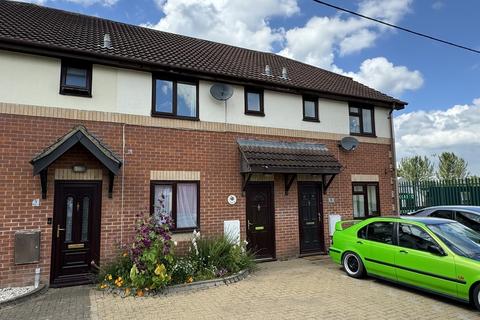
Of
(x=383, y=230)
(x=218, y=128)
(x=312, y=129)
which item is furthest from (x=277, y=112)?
(x=383, y=230)

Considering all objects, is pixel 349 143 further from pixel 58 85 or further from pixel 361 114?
pixel 58 85

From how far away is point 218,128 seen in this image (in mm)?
9680

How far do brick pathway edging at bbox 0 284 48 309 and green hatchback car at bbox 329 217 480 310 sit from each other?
6.69m

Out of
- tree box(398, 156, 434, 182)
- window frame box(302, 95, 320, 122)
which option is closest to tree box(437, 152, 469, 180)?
tree box(398, 156, 434, 182)

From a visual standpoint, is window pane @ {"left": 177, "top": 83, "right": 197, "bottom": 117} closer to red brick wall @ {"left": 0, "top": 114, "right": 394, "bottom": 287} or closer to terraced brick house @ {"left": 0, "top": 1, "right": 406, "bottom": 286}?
terraced brick house @ {"left": 0, "top": 1, "right": 406, "bottom": 286}

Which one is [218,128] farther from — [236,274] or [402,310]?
[402,310]

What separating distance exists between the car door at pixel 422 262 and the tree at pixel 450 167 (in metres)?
33.7

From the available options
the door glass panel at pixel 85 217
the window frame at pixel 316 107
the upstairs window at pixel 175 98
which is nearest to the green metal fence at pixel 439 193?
the window frame at pixel 316 107

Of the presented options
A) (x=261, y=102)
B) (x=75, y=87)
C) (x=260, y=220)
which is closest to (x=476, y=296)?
(x=260, y=220)

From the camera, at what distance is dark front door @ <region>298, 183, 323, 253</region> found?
35.2 feet

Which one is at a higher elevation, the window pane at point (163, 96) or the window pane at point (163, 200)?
the window pane at point (163, 96)

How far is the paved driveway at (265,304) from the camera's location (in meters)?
5.66

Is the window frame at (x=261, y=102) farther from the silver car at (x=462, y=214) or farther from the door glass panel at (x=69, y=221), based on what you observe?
the silver car at (x=462, y=214)

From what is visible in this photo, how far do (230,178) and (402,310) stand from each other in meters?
5.34
